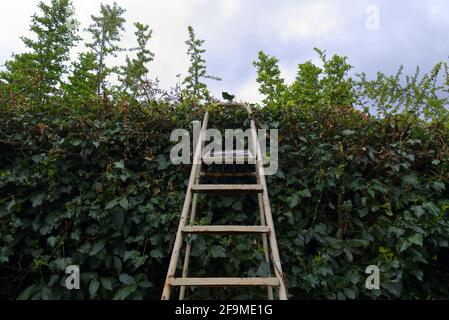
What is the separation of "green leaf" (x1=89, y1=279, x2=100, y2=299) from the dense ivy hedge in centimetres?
1

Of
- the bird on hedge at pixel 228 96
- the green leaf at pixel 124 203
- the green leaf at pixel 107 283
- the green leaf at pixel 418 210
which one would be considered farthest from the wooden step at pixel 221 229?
the bird on hedge at pixel 228 96

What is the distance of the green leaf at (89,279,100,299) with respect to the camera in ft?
7.98

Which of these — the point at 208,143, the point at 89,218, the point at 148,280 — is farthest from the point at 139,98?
the point at 148,280

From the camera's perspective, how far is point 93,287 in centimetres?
245

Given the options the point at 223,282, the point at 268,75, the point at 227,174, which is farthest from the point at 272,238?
the point at 268,75

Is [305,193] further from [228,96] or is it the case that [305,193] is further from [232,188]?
[228,96]

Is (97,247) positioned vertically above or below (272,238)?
below

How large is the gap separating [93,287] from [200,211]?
96cm

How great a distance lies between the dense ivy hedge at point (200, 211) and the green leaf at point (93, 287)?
11 mm

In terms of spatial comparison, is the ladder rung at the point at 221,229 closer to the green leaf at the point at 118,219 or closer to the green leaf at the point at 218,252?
the green leaf at the point at 218,252

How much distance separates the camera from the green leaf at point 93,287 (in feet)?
7.98

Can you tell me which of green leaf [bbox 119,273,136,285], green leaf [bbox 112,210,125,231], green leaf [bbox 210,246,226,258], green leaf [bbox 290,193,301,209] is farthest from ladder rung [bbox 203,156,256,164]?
green leaf [bbox 119,273,136,285]

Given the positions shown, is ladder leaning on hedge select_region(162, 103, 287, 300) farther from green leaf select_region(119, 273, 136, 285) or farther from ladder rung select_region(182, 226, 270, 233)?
green leaf select_region(119, 273, 136, 285)

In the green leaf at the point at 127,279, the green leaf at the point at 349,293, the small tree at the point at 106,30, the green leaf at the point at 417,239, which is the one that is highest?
the small tree at the point at 106,30
